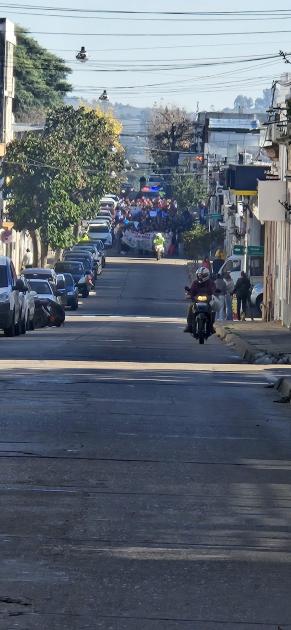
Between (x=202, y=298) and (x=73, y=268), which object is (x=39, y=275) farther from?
(x=73, y=268)

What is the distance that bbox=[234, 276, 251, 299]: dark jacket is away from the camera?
59.7 meters

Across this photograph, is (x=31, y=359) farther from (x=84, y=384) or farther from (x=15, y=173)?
(x=15, y=173)

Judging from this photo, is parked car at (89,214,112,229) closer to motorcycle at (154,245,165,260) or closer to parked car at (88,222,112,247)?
parked car at (88,222,112,247)

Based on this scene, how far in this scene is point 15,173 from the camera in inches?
3467

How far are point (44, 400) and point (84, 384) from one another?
283 centimetres

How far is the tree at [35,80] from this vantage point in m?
135

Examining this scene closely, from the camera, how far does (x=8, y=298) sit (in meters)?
36.4

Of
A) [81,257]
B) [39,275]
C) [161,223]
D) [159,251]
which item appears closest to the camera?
[39,275]

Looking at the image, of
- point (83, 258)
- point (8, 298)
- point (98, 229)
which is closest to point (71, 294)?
point (83, 258)

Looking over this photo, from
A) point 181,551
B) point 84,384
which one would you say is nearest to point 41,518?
point 181,551

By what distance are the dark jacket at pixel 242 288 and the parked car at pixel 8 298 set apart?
22493 mm

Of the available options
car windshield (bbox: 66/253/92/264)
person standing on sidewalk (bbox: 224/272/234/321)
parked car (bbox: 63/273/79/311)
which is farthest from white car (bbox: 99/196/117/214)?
person standing on sidewalk (bbox: 224/272/234/321)

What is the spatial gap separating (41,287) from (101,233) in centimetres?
8773

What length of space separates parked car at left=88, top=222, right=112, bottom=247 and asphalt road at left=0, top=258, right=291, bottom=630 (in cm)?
11229
